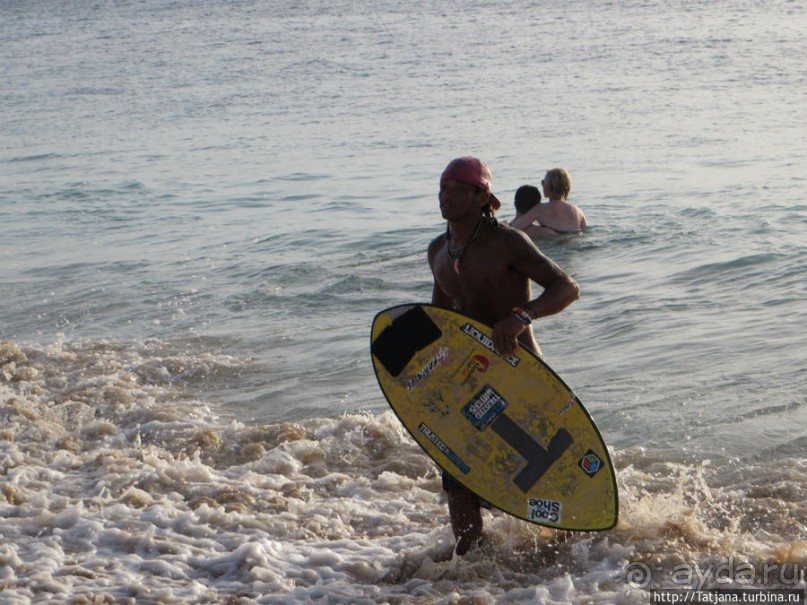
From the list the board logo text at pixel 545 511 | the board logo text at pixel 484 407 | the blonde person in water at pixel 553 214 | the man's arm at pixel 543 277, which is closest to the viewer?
the man's arm at pixel 543 277

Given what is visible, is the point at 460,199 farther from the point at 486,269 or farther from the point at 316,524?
the point at 316,524

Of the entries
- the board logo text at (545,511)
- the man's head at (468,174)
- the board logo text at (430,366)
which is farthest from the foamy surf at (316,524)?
the man's head at (468,174)

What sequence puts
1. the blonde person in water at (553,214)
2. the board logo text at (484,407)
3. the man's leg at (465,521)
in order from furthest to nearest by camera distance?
1. the blonde person in water at (553,214)
2. the man's leg at (465,521)
3. the board logo text at (484,407)

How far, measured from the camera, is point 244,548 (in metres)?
5.06

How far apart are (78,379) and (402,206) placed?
7656 mm

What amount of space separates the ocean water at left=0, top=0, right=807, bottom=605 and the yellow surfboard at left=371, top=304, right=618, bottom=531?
0.33m

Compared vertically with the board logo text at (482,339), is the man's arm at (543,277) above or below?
above

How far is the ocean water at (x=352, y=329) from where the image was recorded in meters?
4.97

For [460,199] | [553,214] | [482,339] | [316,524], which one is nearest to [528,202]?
[553,214]

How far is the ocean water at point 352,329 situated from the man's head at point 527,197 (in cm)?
54

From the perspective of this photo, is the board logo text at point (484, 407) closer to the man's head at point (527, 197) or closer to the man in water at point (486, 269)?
→ the man in water at point (486, 269)

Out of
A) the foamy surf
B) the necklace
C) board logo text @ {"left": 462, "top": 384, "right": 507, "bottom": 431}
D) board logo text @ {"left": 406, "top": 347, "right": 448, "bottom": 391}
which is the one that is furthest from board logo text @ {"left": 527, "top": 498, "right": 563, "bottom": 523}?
the necklace

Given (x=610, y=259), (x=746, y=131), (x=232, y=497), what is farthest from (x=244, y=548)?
(x=746, y=131)

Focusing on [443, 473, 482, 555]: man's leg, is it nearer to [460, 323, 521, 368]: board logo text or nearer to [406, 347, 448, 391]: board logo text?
[406, 347, 448, 391]: board logo text
